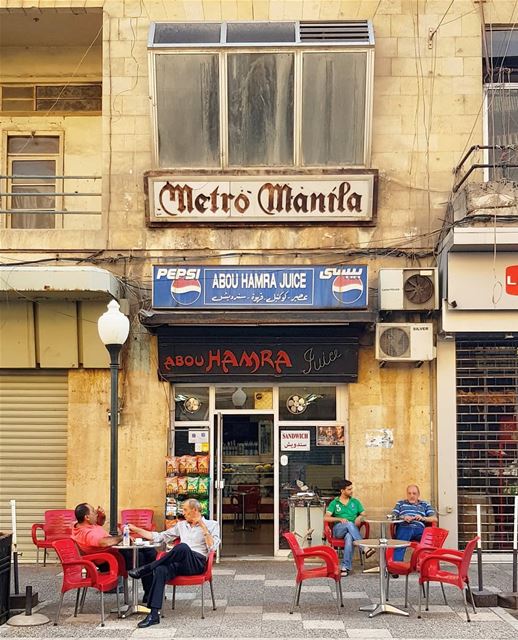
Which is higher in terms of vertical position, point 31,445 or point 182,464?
point 31,445

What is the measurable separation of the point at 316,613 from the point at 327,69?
8.01 m

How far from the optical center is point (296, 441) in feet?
45.6

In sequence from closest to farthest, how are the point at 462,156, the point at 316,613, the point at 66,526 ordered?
the point at 316,613
the point at 66,526
the point at 462,156

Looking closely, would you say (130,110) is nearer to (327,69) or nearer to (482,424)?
(327,69)

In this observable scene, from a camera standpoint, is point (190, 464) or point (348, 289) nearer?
point (348, 289)

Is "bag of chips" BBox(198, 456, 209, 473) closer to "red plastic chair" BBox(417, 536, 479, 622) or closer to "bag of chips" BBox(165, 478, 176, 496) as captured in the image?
"bag of chips" BBox(165, 478, 176, 496)

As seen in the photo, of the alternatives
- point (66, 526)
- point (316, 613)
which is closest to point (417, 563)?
point (316, 613)

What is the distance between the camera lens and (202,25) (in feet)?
45.3

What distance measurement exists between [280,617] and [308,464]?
416 centimetres

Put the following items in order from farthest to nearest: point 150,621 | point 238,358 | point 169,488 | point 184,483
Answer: point 238,358 < point 184,483 < point 169,488 < point 150,621

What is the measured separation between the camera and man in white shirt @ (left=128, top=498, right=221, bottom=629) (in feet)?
31.2

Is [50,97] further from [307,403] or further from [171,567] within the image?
[171,567]

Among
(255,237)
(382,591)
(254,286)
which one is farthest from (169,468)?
(382,591)

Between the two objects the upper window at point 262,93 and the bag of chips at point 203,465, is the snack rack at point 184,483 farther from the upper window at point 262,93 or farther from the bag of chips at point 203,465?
the upper window at point 262,93
